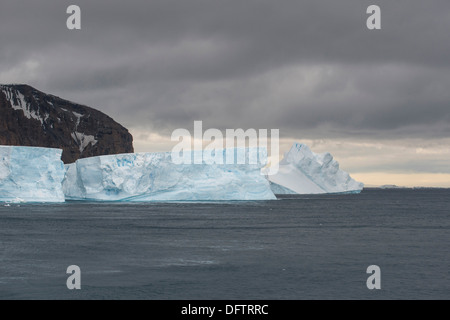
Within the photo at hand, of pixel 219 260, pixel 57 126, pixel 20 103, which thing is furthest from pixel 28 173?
pixel 20 103

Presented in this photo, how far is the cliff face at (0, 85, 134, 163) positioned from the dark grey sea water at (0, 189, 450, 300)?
9542 centimetres

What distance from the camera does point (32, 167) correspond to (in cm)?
5075

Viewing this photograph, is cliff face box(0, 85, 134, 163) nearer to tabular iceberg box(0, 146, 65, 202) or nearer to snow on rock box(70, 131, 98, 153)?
snow on rock box(70, 131, 98, 153)

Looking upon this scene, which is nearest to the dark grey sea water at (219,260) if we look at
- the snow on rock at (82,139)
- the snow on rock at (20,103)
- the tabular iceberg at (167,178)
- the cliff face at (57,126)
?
the tabular iceberg at (167,178)

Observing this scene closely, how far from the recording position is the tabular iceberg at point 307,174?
93.6 metres

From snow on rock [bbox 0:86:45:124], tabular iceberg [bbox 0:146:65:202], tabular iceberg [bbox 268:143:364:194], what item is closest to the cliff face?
snow on rock [bbox 0:86:45:124]

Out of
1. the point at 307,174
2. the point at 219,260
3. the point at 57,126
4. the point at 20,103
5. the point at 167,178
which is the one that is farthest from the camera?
the point at 57,126

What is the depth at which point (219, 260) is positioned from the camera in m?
20.1

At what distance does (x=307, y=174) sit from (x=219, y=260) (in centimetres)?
7781

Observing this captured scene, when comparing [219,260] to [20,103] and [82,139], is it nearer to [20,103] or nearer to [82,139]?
[20,103]

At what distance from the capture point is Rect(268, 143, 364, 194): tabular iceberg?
93625 millimetres

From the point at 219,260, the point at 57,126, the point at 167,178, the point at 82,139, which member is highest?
the point at 57,126
